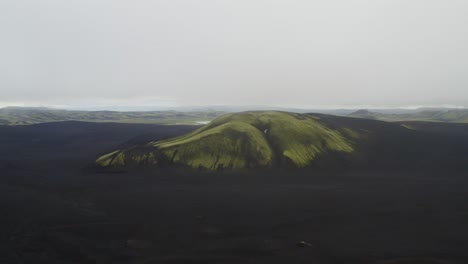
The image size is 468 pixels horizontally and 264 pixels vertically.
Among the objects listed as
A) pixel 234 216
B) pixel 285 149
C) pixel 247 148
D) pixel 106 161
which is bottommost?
pixel 234 216

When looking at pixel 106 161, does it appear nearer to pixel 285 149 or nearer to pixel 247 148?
pixel 247 148

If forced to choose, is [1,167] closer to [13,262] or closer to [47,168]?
[47,168]

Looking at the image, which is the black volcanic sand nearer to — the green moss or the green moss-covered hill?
the green moss

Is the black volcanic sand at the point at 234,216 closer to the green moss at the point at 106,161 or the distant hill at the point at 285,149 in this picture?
the green moss at the point at 106,161

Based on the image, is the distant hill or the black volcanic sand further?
the distant hill

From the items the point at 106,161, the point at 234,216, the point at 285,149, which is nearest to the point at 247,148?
the point at 285,149

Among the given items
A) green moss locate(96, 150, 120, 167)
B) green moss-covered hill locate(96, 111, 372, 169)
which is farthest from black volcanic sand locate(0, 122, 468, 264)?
green moss-covered hill locate(96, 111, 372, 169)
